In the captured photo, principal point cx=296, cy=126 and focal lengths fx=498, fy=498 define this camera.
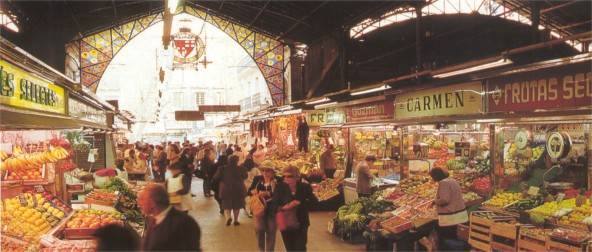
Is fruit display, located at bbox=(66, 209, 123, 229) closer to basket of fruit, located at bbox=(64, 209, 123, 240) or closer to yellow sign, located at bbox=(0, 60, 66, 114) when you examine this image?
basket of fruit, located at bbox=(64, 209, 123, 240)

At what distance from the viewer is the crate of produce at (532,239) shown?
6.13 meters

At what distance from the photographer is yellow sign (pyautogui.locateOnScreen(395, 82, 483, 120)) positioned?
296 inches

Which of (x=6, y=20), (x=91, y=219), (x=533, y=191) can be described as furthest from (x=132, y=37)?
(x=533, y=191)

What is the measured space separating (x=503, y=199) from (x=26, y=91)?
6.64m

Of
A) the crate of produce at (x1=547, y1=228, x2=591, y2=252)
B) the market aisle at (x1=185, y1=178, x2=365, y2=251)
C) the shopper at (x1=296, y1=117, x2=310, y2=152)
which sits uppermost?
the shopper at (x1=296, y1=117, x2=310, y2=152)

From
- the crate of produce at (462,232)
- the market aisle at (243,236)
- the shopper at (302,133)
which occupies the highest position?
the shopper at (302,133)

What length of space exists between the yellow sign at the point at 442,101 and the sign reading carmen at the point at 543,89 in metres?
0.31

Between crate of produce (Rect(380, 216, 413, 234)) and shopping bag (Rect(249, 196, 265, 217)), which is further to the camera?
crate of produce (Rect(380, 216, 413, 234))

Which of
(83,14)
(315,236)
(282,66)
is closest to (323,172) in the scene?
(315,236)

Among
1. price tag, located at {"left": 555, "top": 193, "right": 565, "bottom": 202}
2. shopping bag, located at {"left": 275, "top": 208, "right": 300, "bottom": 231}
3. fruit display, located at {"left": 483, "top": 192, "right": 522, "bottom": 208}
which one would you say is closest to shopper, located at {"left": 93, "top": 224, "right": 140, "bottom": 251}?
shopping bag, located at {"left": 275, "top": 208, "right": 300, "bottom": 231}

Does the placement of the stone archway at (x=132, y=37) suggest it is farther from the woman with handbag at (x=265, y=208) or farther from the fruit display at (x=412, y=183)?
the woman with handbag at (x=265, y=208)

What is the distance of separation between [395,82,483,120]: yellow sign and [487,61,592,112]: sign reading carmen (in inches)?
12.1

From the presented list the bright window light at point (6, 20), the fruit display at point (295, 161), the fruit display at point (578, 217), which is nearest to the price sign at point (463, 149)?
the fruit display at point (578, 217)

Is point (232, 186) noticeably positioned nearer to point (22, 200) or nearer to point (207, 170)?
point (207, 170)
